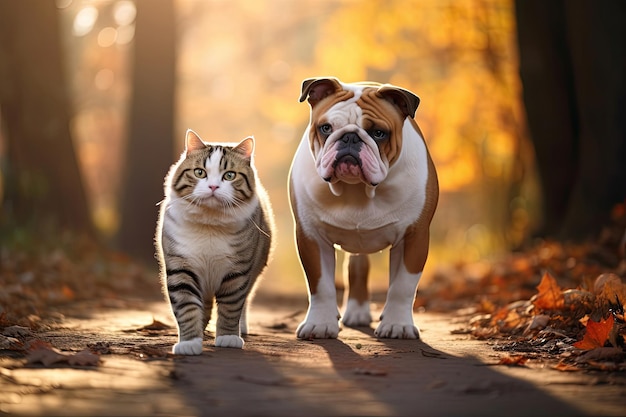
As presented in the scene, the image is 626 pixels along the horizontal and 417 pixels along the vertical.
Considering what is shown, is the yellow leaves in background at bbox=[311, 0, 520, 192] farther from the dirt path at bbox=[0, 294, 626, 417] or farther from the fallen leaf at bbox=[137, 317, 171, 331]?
the dirt path at bbox=[0, 294, 626, 417]

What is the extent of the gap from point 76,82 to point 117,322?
21.2 m

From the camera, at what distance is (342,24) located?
1794 cm

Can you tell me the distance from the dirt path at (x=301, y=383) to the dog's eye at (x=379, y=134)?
3.84 ft

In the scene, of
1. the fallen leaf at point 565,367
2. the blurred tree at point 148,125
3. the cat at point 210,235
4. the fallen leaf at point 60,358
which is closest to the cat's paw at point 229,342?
the cat at point 210,235

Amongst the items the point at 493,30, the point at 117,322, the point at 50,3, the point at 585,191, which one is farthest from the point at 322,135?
the point at 493,30

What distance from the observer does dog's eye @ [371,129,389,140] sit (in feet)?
16.5

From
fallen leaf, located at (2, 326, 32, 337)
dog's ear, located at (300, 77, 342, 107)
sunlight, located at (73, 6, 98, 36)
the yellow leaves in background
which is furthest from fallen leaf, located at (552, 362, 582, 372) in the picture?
sunlight, located at (73, 6, 98, 36)

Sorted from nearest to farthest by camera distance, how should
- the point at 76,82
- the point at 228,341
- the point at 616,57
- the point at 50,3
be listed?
the point at 228,341, the point at 616,57, the point at 50,3, the point at 76,82

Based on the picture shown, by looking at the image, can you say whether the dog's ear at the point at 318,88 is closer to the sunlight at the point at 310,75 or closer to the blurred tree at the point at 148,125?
the blurred tree at the point at 148,125

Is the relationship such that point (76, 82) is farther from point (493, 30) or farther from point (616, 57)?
point (616, 57)

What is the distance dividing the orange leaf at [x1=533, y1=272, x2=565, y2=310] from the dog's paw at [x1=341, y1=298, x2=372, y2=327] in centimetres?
127

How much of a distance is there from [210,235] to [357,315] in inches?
76.6

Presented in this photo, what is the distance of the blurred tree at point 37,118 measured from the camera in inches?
417

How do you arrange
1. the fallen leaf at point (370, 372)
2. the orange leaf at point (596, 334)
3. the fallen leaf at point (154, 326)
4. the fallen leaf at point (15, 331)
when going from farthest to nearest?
the fallen leaf at point (154, 326) < the fallen leaf at point (15, 331) < the orange leaf at point (596, 334) < the fallen leaf at point (370, 372)
